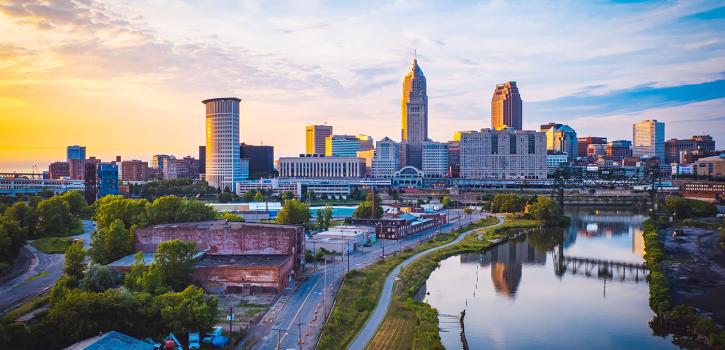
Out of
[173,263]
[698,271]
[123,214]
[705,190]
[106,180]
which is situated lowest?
[698,271]

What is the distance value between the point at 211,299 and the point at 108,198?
3025 centimetres

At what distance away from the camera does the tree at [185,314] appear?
19.1 metres

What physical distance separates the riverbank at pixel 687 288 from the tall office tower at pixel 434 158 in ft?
278

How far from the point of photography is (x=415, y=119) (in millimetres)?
143875

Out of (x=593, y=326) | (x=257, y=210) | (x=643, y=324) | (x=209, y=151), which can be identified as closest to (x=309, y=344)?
(x=593, y=326)

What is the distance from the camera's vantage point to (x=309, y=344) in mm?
19422

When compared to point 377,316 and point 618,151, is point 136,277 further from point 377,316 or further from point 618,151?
point 618,151

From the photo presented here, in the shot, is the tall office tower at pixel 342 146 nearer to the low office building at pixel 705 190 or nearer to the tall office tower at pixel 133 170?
the tall office tower at pixel 133 170

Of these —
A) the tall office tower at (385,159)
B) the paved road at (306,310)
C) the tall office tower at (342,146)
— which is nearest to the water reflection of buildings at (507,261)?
the paved road at (306,310)

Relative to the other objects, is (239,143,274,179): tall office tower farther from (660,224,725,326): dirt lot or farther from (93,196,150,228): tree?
(660,224,725,326): dirt lot

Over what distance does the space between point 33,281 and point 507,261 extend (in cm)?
2890

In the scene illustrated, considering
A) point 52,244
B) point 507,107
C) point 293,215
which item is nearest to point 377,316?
point 293,215

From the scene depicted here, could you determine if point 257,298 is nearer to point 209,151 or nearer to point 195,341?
point 195,341

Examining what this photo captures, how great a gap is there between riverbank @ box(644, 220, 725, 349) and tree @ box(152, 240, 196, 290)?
67.2ft
